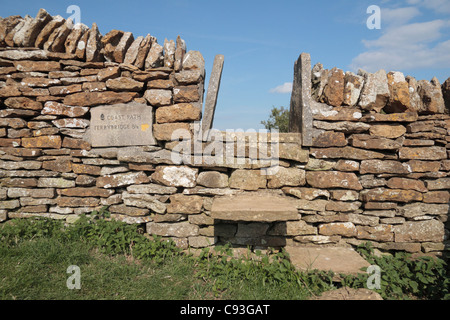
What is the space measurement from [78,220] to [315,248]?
323 centimetres

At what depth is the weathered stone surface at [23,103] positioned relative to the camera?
3850 mm

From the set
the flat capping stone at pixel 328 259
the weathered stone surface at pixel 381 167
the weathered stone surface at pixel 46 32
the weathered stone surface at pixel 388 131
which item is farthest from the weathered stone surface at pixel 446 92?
the weathered stone surface at pixel 46 32

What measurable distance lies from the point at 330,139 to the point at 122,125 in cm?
280

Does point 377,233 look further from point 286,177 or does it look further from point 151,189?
point 151,189

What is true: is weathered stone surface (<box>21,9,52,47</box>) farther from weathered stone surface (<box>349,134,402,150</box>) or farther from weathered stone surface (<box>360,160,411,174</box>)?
weathered stone surface (<box>360,160,411,174</box>)

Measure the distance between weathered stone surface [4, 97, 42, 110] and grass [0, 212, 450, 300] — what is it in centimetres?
159

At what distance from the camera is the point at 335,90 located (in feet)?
12.0

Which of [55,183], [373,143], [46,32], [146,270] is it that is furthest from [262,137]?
[46,32]

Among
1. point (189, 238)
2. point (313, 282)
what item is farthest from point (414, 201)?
point (189, 238)

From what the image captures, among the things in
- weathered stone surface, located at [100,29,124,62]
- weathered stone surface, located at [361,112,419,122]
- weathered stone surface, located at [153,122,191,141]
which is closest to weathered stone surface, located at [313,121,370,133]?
weathered stone surface, located at [361,112,419,122]

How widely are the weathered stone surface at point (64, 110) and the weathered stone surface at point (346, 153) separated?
3.19m

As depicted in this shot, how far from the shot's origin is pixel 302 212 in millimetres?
3705
